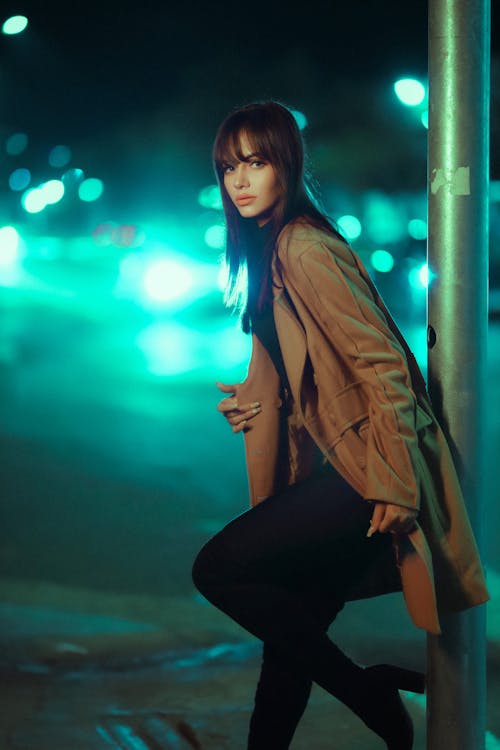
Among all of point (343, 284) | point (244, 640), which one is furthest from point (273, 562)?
point (244, 640)

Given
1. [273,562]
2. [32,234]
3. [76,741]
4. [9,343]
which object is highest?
[32,234]

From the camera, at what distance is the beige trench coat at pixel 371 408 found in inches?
91.1

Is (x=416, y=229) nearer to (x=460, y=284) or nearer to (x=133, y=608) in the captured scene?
(x=133, y=608)

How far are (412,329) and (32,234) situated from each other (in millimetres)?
28059

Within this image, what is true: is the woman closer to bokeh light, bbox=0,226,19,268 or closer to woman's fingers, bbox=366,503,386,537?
woman's fingers, bbox=366,503,386,537

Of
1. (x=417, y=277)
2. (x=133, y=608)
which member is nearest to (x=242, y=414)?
(x=133, y=608)

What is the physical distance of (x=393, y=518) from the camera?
2299mm

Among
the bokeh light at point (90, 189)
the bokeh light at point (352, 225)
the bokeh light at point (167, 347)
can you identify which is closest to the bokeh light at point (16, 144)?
the bokeh light at point (90, 189)

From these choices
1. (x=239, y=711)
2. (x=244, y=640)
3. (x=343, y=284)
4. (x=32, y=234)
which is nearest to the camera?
(x=343, y=284)

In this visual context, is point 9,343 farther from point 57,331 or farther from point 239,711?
point 239,711

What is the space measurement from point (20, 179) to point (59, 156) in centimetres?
206

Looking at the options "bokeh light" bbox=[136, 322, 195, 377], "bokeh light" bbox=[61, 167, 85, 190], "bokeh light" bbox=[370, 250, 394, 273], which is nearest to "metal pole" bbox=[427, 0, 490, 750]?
"bokeh light" bbox=[136, 322, 195, 377]

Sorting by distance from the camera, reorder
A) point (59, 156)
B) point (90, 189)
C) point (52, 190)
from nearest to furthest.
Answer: point (59, 156)
point (52, 190)
point (90, 189)

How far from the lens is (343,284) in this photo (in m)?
2.42
